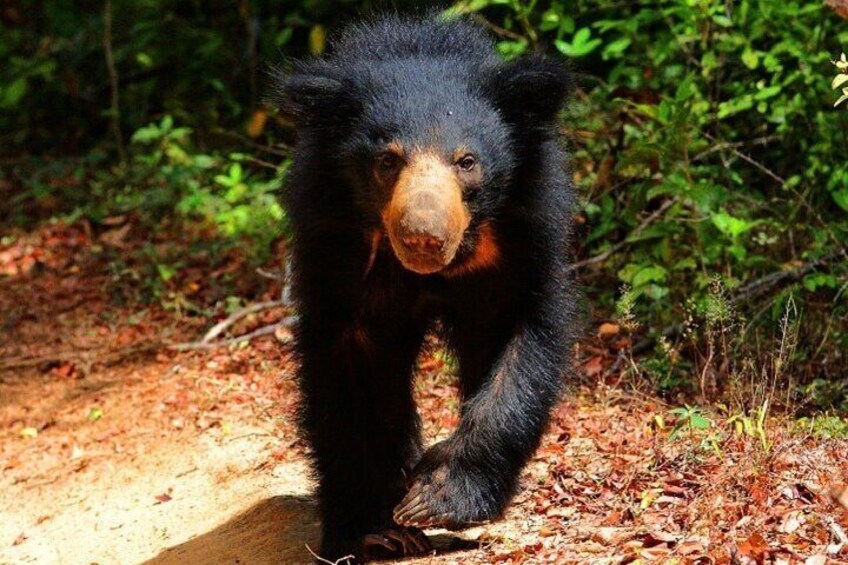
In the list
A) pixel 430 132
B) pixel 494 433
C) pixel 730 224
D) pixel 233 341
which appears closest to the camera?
pixel 430 132

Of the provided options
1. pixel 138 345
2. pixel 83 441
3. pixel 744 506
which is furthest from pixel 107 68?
pixel 744 506

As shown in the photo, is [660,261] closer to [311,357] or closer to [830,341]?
[830,341]

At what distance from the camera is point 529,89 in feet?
15.8

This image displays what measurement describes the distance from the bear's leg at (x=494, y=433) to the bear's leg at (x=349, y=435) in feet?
0.76

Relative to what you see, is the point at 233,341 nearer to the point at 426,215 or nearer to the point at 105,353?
the point at 105,353

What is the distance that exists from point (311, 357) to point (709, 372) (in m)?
1.97

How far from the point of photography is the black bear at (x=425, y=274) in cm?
457

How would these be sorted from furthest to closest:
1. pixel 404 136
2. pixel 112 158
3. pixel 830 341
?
pixel 112 158 < pixel 830 341 < pixel 404 136

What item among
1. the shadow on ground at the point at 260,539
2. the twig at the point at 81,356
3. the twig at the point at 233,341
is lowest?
the twig at the point at 81,356

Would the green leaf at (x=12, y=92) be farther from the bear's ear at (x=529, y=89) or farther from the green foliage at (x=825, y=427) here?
the green foliage at (x=825, y=427)

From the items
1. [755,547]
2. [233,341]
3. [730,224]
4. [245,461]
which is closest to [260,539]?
[245,461]

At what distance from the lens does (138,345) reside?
8.12 metres

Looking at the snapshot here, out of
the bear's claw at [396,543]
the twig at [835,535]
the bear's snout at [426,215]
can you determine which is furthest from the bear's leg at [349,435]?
the twig at [835,535]

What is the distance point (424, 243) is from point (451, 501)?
95 cm
